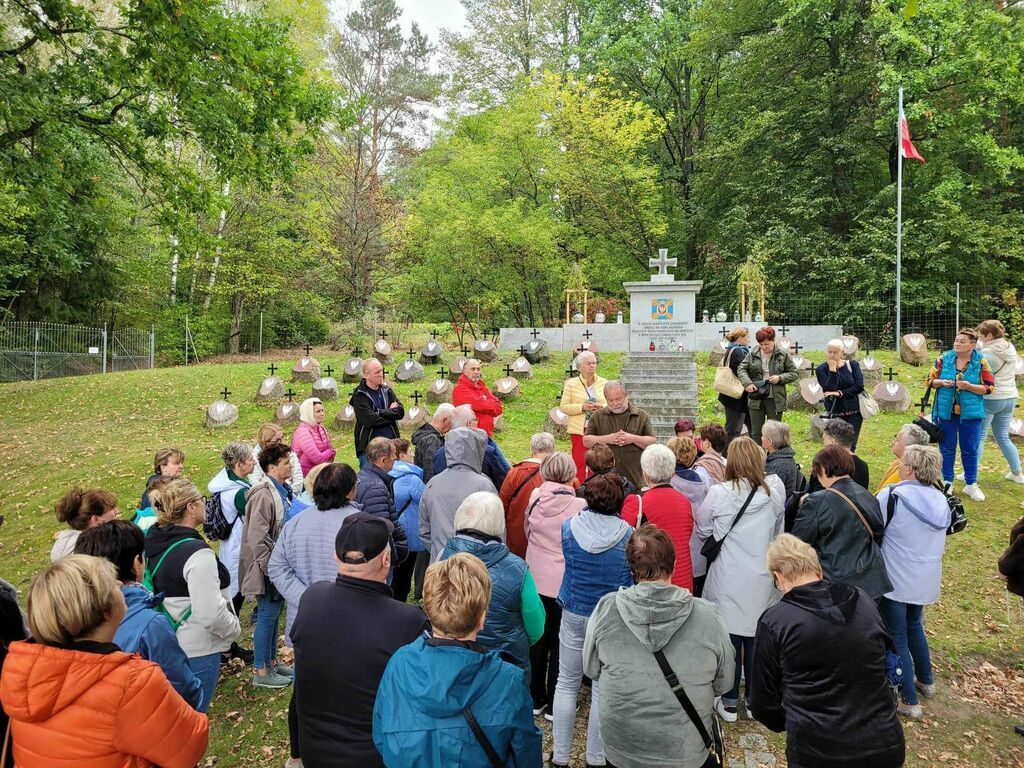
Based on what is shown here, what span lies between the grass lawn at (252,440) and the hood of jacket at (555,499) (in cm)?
163

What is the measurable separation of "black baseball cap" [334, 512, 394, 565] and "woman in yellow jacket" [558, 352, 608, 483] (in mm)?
4339

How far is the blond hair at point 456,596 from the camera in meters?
1.95

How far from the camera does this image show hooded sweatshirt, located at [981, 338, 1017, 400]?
21.4 ft

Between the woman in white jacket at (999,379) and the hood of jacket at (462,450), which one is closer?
the hood of jacket at (462,450)

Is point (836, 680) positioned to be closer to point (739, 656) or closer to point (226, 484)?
point (739, 656)

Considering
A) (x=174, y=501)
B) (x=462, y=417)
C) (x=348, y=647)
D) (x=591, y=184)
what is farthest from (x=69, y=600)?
(x=591, y=184)

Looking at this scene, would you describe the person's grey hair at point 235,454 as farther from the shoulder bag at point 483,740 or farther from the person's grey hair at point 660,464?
the shoulder bag at point 483,740

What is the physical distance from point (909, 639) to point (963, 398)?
3836mm

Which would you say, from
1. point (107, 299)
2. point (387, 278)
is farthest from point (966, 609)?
point (107, 299)

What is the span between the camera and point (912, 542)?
367 centimetres

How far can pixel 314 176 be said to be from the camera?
22.4 meters

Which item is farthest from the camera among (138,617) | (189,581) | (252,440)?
(252,440)

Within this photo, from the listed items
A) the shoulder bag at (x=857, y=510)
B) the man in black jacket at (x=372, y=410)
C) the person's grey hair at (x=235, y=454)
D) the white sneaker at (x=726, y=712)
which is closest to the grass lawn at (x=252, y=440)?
the white sneaker at (x=726, y=712)

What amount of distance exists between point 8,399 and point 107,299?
8694mm
